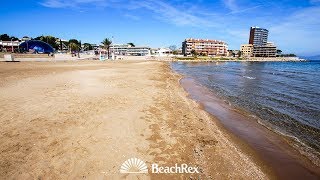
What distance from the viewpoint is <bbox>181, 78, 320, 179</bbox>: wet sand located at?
691 cm

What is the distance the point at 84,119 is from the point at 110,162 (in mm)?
3855

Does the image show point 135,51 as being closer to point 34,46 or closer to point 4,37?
point 4,37

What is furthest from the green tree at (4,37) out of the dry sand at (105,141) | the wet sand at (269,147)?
the wet sand at (269,147)

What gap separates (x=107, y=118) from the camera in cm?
976

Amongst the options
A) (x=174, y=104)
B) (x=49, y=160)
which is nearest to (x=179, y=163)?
(x=49, y=160)

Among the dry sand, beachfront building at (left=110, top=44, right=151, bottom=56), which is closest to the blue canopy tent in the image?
beachfront building at (left=110, top=44, right=151, bottom=56)

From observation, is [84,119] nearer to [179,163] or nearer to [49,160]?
[49,160]

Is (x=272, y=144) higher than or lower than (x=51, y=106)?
lower

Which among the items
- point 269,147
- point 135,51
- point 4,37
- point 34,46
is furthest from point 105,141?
point 135,51

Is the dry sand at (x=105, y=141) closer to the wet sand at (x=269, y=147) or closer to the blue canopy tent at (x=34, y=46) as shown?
the wet sand at (x=269, y=147)


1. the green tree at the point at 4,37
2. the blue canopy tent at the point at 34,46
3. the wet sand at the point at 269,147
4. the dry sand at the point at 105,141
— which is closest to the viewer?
the dry sand at the point at 105,141

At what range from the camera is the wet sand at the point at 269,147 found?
691cm

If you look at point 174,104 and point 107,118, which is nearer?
point 107,118

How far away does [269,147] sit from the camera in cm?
869
